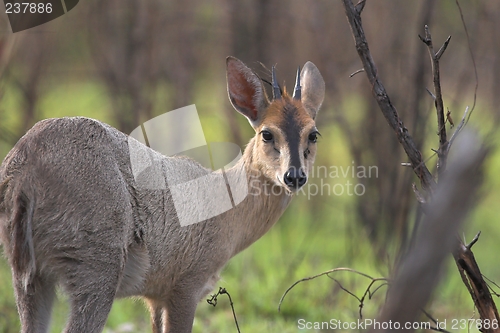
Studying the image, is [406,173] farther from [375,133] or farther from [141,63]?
[141,63]

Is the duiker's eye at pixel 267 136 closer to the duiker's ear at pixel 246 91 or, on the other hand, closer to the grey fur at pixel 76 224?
the duiker's ear at pixel 246 91

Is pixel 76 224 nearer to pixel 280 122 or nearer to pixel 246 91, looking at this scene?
pixel 280 122

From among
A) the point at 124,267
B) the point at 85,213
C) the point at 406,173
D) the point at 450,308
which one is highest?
the point at 85,213

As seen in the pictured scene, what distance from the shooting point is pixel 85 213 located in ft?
13.5

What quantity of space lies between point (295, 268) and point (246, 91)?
10.7 feet

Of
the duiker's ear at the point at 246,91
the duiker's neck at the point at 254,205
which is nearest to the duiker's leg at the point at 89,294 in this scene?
the duiker's neck at the point at 254,205

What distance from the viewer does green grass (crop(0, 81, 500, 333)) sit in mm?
6742

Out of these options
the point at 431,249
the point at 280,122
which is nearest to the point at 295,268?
the point at 280,122

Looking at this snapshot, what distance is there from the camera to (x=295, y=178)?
15.0 ft

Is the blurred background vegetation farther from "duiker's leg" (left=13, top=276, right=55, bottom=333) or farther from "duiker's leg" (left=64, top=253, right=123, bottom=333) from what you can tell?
"duiker's leg" (left=64, top=253, right=123, bottom=333)

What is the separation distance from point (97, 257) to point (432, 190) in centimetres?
204

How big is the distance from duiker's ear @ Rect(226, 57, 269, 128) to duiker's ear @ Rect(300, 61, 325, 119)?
378mm

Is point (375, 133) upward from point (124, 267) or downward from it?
downward

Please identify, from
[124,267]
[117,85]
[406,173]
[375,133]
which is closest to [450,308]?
[406,173]
